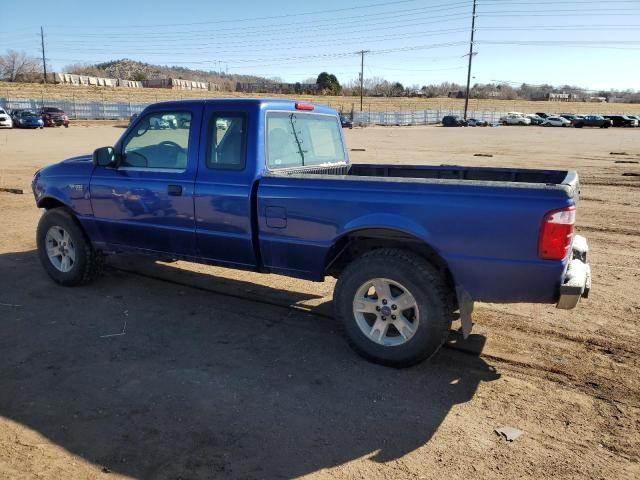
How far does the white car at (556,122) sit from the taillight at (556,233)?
7064cm

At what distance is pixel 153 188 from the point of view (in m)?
4.97

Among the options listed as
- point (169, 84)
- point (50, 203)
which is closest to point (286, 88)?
point (169, 84)

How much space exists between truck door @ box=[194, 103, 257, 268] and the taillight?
2.32 meters

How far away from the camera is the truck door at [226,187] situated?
4.45 meters

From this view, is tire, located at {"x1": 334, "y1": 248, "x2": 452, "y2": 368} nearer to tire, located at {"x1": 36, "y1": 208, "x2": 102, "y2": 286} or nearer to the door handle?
the door handle

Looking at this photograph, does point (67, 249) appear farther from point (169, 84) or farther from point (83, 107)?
point (169, 84)

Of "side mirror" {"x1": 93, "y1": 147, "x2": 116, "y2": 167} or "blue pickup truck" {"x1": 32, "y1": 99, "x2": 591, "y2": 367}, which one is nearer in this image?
"blue pickup truck" {"x1": 32, "y1": 99, "x2": 591, "y2": 367}

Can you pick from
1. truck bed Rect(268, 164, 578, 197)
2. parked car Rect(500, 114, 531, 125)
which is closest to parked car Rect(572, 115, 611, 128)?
parked car Rect(500, 114, 531, 125)

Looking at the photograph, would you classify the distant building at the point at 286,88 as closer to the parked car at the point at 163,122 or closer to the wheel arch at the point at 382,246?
the parked car at the point at 163,122

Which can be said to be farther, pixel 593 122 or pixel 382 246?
pixel 593 122

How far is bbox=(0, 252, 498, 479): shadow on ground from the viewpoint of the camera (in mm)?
3000

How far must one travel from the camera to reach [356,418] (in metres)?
3.32

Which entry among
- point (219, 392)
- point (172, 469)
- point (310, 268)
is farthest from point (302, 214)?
point (172, 469)

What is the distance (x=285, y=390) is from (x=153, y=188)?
8.05ft
